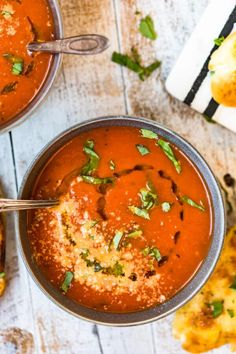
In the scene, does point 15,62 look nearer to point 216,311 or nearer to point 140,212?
point 140,212

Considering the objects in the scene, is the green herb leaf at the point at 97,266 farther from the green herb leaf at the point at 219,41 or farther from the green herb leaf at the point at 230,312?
the green herb leaf at the point at 219,41

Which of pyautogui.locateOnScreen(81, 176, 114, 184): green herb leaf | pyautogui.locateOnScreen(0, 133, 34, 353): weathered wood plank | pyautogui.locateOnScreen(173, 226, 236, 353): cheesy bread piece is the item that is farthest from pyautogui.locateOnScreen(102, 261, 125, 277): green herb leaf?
pyautogui.locateOnScreen(0, 133, 34, 353): weathered wood plank

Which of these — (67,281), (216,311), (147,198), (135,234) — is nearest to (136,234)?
(135,234)

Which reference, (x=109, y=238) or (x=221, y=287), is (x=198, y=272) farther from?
(x=109, y=238)

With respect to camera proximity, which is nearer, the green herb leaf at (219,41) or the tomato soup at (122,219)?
the tomato soup at (122,219)

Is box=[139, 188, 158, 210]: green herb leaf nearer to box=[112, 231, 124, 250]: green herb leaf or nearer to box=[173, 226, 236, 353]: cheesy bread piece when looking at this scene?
box=[112, 231, 124, 250]: green herb leaf

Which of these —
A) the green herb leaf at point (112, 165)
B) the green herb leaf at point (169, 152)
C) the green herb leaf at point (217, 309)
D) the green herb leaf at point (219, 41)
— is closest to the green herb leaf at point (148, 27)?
the green herb leaf at point (219, 41)
